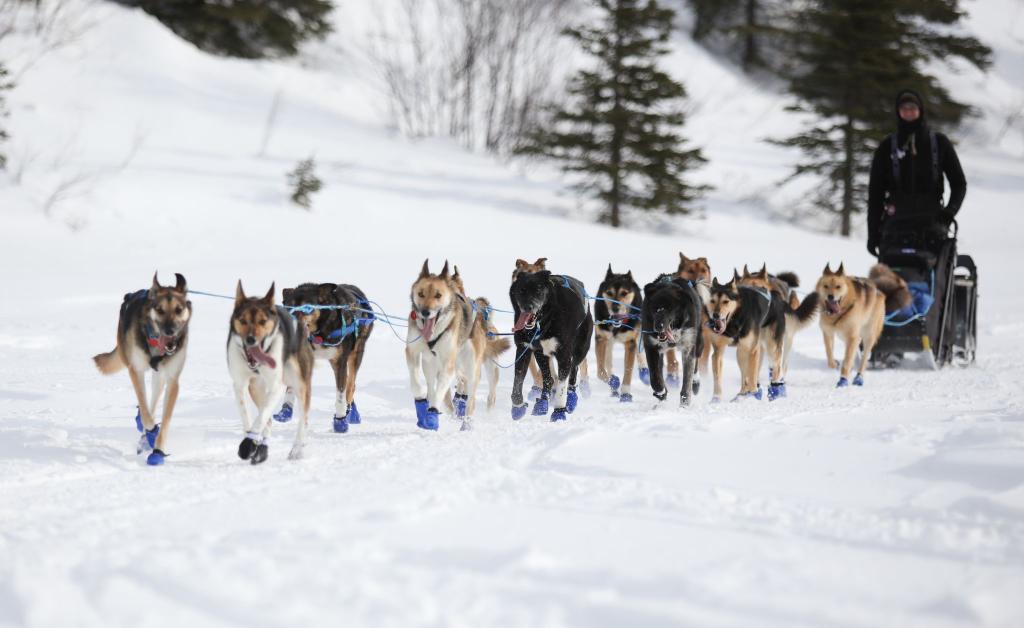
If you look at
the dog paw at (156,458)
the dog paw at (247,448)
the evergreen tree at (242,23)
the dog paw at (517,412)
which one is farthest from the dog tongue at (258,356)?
the evergreen tree at (242,23)

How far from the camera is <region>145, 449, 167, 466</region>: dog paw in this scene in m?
5.00

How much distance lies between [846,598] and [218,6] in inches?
956

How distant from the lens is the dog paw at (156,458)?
197 inches

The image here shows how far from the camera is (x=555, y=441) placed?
16.1 feet

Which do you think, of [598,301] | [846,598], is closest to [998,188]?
[598,301]

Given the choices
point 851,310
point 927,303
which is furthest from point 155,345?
point 927,303

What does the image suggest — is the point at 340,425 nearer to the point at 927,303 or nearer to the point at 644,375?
the point at 644,375

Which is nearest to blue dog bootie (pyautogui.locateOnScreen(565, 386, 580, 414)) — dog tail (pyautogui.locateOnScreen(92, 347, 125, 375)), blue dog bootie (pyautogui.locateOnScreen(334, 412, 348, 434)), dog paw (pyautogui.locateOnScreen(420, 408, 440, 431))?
dog paw (pyautogui.locateOnScreen(420, 408, 440, 431))

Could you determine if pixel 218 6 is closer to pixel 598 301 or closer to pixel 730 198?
pixel 730 198

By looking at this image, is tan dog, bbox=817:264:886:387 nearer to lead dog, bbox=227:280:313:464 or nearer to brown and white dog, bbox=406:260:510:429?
brown and white dog, bbox=406:260:510:429

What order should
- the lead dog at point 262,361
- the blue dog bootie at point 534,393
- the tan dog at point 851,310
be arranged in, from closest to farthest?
1. the lead dog at point 262,361
2. the blue dog bootie at point 534,393
3. the tan dog at point 851,310

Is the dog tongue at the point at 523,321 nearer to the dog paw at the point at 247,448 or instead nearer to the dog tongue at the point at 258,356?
the dog tongue at the point at 258,356

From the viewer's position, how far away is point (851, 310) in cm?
870

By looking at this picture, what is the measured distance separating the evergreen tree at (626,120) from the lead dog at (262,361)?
51.1ft
